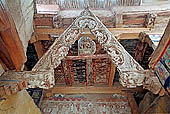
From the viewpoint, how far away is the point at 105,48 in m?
1.43

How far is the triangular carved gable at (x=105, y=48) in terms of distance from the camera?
4.60 feet

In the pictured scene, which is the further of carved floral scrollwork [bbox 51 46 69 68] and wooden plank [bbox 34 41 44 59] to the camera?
wooden plank [bbox 34 41 44 59]

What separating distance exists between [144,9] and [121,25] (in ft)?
1.10

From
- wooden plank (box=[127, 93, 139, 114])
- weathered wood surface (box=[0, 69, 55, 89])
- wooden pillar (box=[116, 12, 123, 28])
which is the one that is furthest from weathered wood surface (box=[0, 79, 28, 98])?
wooden plank (box=[127, 93, 139, 114])

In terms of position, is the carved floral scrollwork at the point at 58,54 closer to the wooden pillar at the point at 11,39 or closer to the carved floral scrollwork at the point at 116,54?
the wooden pillar at the point at 11,39

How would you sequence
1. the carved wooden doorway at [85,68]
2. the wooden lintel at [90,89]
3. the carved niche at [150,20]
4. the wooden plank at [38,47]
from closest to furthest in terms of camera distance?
1. the carved niche at [150,20]
2. the wooden plank at [38,47]
3. the carved wooden doorway at [85,68]
4. the wooden lintel at [90,89]

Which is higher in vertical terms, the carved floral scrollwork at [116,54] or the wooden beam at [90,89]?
the carved floral scrollwork at [116,54]

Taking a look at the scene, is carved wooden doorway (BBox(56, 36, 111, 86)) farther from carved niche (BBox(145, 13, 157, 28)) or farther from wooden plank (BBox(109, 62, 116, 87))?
carved niche (BBox(145, 13, 157, 28))

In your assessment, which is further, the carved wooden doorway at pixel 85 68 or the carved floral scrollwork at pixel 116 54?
the carved wooden doorway at pixel 85 68

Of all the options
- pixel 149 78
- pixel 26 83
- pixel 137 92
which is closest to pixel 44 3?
pixel 26 83

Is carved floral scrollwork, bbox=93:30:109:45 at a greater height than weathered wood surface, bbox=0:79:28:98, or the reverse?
carved floral scrollwork, bbox=93:30:109:45

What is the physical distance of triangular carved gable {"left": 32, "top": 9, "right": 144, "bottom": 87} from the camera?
140 cm

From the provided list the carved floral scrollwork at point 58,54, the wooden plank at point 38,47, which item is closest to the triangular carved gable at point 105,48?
the carved floral scrollwork at point 58,54

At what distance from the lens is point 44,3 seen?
207 centimetres
